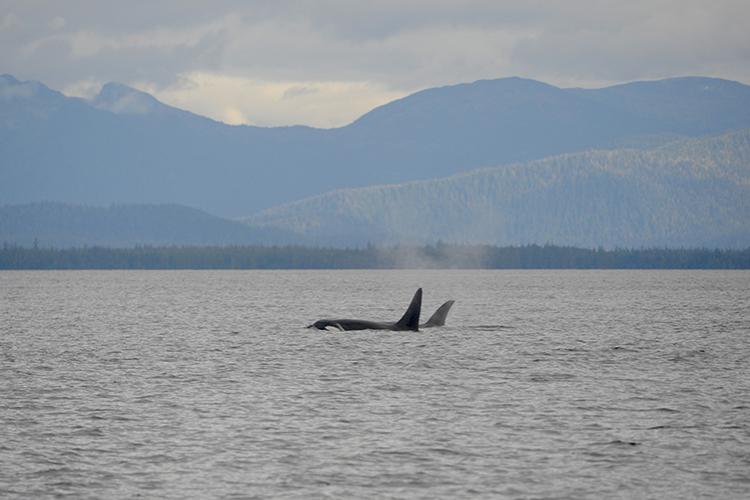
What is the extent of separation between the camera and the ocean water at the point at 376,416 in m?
27.6

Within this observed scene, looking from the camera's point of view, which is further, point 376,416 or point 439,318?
point 439,318

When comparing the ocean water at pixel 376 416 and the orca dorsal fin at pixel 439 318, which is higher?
the orca dorsal fin at pixel 439 318

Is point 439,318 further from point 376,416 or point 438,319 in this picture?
point 376,416

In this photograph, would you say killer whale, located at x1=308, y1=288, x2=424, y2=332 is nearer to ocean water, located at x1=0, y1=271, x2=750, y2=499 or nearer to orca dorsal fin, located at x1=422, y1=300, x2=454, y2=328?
ocean water, located at x1=0, y1=271, x2=750, y2=499

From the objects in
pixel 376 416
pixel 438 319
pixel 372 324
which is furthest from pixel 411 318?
pixel 376 416

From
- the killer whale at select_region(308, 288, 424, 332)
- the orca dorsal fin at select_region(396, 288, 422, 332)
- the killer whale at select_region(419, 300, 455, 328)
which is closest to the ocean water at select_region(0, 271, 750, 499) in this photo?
the killer whale at select_region(308, 288, 424, 332)

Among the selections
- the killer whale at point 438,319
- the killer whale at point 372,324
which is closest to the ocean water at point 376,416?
the killer whale at point 372,324

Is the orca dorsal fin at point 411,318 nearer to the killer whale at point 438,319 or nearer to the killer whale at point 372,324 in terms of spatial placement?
the killer whale at point 372,324

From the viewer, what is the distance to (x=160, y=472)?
93.7 feet

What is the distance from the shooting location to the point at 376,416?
37.2 m

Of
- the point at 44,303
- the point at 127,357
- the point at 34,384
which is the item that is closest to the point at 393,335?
the point at 127,357

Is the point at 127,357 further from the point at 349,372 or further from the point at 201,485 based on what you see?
the point at 201,485

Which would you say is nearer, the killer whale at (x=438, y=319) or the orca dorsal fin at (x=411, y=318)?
the orca dorsal fin at (x=411, y=318)

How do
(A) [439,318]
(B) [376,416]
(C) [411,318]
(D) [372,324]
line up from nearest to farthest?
(B) [376,416] → (C) [411,318] → (D) [372,324] → (A) [439,318]
